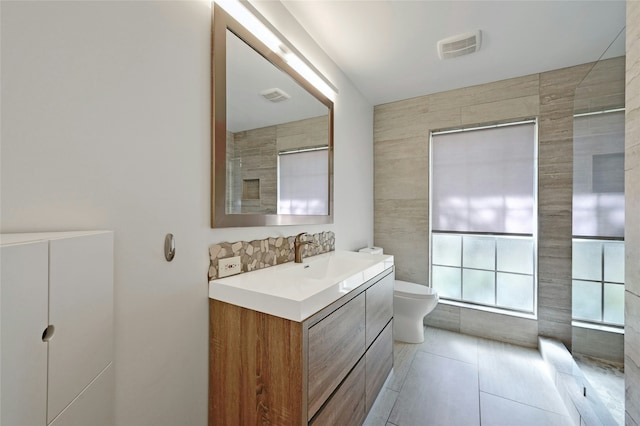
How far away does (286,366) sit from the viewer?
93 cm

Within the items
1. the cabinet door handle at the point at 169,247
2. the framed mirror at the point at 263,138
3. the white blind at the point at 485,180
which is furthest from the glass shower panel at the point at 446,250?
the cabinet door handle at the point at 169,247

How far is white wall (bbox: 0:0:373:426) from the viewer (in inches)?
25.6

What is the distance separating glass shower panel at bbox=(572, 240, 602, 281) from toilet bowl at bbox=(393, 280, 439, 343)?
1040 mm

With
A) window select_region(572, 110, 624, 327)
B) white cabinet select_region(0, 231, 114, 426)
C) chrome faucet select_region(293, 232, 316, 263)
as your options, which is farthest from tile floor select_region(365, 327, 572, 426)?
white cabinet select_region(0, 231, 114, 426)

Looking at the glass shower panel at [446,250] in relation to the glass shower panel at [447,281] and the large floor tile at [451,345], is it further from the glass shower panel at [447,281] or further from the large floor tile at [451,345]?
the large floor tile at [451,345]

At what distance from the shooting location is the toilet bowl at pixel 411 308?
7.32ft

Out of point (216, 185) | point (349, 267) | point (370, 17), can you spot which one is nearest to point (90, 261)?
point (216, 185)

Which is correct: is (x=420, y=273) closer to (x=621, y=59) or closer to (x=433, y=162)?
(x=433, y=162)

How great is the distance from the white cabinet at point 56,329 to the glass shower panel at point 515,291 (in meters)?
3.05

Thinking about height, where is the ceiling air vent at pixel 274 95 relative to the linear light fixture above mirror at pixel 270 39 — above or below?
below

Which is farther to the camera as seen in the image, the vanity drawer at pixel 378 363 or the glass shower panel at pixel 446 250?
the glass shower panel at pixel 446 250

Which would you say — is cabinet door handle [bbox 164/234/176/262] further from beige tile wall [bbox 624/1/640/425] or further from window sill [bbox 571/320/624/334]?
window sill [bbox 571/320/624/334]

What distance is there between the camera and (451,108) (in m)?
2.69

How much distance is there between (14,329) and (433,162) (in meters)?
3.08
